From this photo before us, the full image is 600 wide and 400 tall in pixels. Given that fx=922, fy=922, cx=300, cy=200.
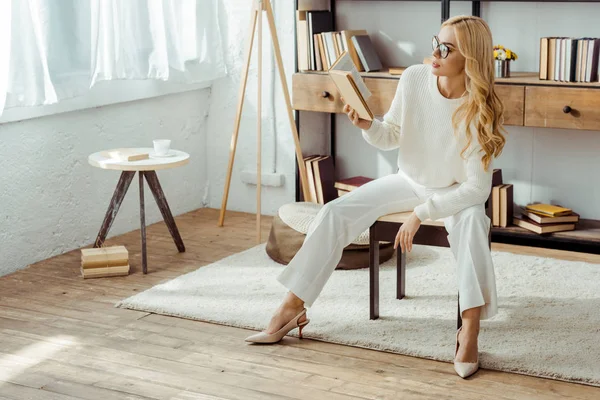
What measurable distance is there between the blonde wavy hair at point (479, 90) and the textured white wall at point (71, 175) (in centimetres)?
198

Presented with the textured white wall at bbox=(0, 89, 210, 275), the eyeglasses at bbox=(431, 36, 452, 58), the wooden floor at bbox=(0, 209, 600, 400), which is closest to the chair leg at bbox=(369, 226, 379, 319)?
the wooden floor at bbox=(0, 209, 600, 400)

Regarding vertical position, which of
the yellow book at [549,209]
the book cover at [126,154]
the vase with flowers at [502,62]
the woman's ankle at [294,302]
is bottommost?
the yellow book at [549,209]

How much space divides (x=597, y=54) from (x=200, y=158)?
2.23 m

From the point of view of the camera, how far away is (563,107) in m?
3.97

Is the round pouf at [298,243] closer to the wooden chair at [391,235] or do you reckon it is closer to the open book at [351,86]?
the wooden chair at [391,235]

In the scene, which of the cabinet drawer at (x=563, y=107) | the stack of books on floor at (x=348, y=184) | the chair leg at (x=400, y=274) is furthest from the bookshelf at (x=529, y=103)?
the chair leg at (x=400, y=274)

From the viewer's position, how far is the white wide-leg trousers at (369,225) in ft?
9.28

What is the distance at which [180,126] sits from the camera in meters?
4.97

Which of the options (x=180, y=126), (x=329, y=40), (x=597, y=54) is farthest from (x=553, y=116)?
(x=180, y=126)

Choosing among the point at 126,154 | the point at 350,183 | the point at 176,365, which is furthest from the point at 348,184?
the point at 176,365

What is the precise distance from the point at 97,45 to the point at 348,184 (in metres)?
1.43

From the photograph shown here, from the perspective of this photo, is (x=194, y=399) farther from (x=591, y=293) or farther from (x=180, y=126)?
(x=180, y=126)

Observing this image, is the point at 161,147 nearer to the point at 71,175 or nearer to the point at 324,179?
the point at 71,175

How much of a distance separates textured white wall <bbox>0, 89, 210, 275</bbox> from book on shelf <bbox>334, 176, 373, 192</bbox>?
2.92ft
